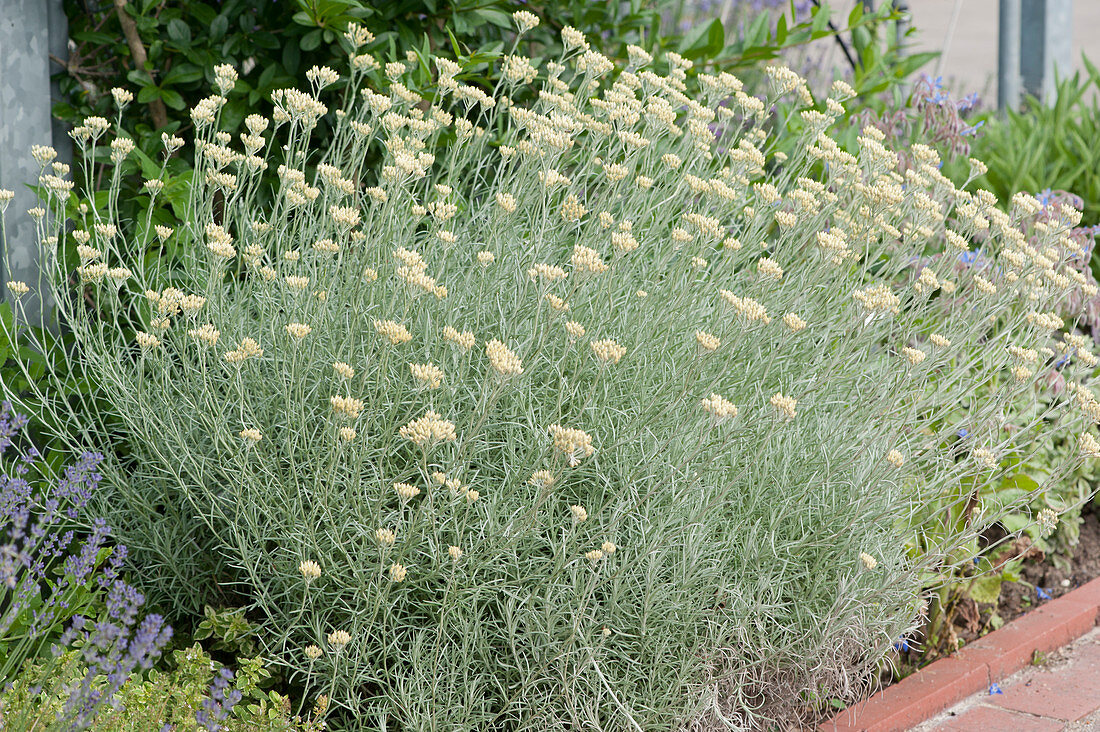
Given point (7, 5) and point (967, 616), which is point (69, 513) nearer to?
point (7, 5)

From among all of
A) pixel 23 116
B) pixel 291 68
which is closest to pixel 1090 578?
pixel 291 68

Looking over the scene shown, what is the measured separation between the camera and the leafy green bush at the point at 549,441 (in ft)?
6.81

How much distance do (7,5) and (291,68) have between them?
0.87 m

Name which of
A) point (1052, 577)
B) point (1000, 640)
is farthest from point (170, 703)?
point (1052, 577)

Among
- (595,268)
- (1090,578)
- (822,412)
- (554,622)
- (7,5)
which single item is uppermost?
(595,268)

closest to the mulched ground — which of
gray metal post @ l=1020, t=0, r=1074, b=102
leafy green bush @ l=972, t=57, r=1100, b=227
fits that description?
leafy green bush @ l=972, t=57, r=1100, b=227

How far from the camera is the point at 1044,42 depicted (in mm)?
6832

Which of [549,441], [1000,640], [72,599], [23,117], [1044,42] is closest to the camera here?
[549,441]

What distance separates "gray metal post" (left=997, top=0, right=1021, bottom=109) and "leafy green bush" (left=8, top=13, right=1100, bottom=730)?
4.84m

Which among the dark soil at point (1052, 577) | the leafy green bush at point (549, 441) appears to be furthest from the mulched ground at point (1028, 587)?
the leafy green bush at point (549, 441)

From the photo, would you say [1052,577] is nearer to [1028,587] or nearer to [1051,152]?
[1028,587]

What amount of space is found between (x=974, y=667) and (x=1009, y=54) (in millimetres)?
5445

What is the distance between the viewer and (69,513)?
2.46m

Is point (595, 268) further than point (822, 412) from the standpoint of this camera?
No
